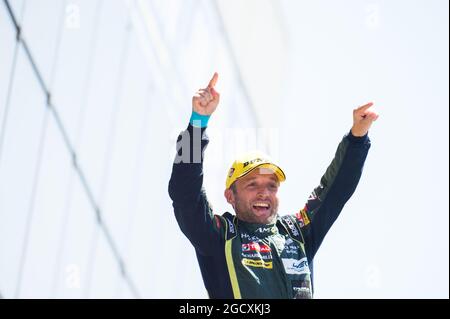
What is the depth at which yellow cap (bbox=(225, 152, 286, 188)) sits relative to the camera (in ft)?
31.3

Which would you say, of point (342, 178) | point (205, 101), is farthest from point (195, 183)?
point (342, 178)

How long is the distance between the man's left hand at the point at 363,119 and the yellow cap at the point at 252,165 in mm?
734

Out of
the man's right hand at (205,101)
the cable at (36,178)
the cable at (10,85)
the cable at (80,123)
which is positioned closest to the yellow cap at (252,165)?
the man's right hand at (205,101)

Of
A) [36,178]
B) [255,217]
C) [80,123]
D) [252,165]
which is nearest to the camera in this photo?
[255,217]

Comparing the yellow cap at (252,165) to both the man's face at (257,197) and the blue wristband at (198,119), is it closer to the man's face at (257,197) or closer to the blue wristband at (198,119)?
the man's face at (257,197)

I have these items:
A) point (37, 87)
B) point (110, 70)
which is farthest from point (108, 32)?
point (37, 87)

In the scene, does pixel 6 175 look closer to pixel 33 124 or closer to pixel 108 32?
pixel 33 124

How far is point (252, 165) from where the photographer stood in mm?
9547

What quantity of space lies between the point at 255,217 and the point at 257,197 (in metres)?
0.17

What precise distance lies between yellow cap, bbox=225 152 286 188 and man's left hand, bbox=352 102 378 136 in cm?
73

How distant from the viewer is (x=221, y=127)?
2620 cm

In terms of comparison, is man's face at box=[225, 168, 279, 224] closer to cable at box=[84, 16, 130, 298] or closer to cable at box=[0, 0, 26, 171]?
cable at box=[0, 0, 26, 171]

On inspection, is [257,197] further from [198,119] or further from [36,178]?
[36,178]

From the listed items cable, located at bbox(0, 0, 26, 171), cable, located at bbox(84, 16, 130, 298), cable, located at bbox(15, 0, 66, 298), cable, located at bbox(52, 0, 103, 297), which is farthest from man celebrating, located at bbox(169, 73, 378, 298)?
cable, located at bbox(84, 16, 130, 298)
